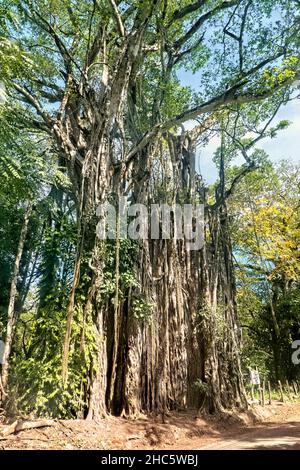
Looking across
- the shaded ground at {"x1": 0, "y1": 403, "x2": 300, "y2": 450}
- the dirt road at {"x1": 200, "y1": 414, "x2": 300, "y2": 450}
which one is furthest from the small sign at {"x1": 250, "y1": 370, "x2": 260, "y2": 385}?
the dirt road at {"x1": 200, "y1": 414, "x2": 300, "y2": 450}

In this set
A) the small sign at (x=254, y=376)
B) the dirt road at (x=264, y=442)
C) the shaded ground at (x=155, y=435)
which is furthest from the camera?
the small sign at (x=254, y=376)

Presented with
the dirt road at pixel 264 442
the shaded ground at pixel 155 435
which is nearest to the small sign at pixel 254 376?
the shaded ground at pixel 155 435

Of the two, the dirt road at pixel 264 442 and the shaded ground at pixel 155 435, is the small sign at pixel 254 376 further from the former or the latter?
the dirt road at pixel 264 442

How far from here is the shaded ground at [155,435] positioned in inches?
143

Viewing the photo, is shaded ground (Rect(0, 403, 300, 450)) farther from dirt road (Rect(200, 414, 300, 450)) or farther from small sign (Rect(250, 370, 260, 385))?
small sign (Rect(250, 370, 260, 385))

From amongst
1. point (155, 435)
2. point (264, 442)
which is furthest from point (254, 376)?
point (155, 435)

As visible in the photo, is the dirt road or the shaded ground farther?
the dirt road

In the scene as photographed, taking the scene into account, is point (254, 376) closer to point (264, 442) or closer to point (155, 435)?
point (264, 442)

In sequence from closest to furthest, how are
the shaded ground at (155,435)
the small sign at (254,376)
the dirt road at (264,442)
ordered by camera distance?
the shaded ground at (155,435) < the dirt road at (264,442) < the small sign at (254,376)

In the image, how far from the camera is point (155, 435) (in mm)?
4422

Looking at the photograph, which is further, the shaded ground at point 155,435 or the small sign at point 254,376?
the small sign at point 254,376

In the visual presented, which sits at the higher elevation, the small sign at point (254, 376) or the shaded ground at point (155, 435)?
the small sign at point (254, 376)

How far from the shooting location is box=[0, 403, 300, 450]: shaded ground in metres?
3.64

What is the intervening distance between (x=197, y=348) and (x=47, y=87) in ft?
19.3
